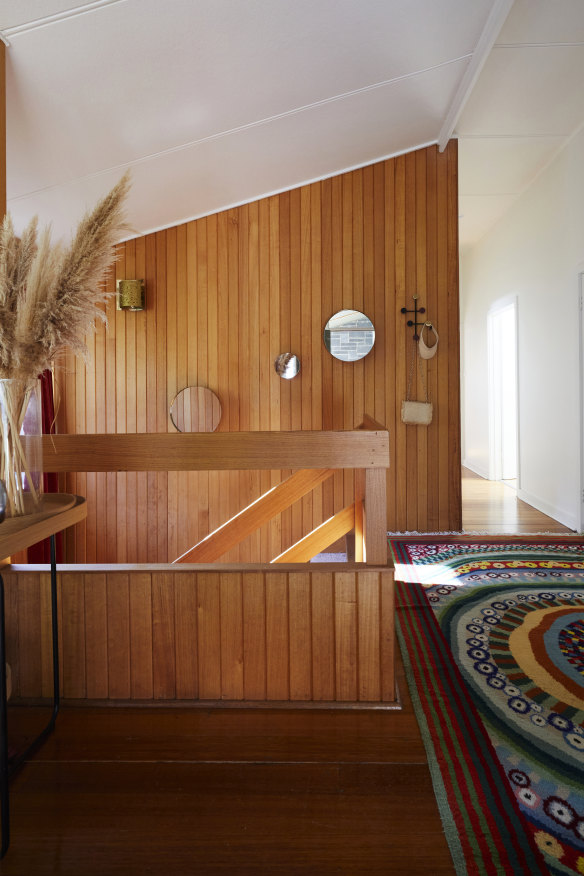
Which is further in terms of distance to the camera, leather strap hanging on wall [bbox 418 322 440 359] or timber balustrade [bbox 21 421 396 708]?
leather strap hanging on wall [bbox 418 322 440 359]

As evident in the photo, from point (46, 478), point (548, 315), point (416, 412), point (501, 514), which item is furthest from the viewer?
point (501, 514)

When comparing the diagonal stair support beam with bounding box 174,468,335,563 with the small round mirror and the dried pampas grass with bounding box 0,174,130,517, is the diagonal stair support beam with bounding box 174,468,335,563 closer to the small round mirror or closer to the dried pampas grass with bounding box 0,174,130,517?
the small round mirror

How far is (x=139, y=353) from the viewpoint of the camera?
13.6 ft

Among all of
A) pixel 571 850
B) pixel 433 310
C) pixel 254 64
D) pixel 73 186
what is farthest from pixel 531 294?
pixel 571 850

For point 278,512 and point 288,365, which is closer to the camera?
point 278,512

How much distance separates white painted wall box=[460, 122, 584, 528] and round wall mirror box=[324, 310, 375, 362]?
1.52 metres

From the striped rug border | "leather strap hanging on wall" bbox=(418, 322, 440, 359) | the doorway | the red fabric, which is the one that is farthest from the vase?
the doorway

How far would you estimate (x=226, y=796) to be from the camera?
1.32m

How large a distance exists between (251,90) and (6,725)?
2814 mm

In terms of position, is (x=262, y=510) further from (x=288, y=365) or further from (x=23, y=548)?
(x=23, y=548)

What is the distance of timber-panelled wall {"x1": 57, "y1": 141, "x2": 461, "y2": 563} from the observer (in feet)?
13.1

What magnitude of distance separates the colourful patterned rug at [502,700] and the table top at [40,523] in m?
1.15

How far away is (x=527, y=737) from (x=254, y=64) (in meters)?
2.87

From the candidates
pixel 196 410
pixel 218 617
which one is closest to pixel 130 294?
pixel 196 410
